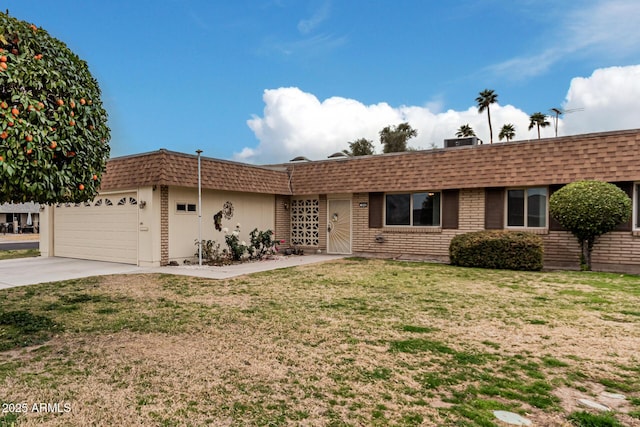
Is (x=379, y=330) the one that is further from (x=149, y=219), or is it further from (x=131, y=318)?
(x=149, y=219)

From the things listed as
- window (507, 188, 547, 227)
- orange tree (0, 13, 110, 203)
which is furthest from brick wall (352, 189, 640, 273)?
orange tree (0, 13, 110, 203)

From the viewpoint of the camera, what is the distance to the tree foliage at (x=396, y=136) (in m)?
42.2

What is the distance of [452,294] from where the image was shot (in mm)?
7688

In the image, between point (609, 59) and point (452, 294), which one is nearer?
point (452, 294)

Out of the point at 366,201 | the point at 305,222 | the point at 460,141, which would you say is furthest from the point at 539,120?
the point at 305,222

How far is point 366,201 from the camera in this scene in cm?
1493

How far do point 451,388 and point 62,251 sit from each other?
15.5 m

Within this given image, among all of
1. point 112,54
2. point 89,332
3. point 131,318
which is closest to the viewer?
point 89,332

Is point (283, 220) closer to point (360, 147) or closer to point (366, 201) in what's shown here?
point (366, 201)

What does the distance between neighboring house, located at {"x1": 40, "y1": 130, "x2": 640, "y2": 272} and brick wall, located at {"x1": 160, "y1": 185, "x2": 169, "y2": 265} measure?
0.03 meters

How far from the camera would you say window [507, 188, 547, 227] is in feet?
39.5

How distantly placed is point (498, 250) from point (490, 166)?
9.20ft

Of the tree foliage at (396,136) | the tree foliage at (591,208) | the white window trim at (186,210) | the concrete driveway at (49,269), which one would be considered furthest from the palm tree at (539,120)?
the concrete driveway at (49,269)

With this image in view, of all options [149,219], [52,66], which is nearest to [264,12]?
[149,219]
